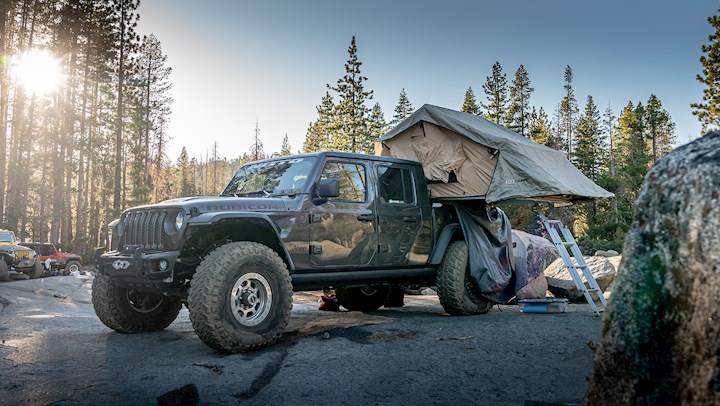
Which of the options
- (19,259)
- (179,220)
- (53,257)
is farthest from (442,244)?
(53,257)

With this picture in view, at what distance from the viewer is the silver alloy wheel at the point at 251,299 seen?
15.6 ft

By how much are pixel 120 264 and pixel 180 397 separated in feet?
7.64

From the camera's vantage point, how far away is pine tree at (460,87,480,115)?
5366 centimetres

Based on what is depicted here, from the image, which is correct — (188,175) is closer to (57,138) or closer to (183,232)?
(57,138)

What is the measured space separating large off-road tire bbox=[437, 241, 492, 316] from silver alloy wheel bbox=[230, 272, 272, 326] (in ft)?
9.98

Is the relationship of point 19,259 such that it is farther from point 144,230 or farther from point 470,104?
point 470,104

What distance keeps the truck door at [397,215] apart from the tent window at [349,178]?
0.29 meters

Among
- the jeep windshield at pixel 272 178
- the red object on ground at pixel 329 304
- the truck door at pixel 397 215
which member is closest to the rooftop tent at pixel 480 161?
the truck door at pixel 397 215

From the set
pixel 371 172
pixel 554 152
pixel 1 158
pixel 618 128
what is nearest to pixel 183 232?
pixel 371 172

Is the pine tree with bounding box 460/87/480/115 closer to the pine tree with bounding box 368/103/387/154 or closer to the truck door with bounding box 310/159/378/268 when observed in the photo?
the pine tree with bounding box 368/103/387/154

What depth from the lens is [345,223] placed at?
607 centimetres

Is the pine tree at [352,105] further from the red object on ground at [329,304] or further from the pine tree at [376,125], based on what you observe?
the red object on ground at [329,304]

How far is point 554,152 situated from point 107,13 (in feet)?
102

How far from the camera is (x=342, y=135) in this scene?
4112 centimetres
